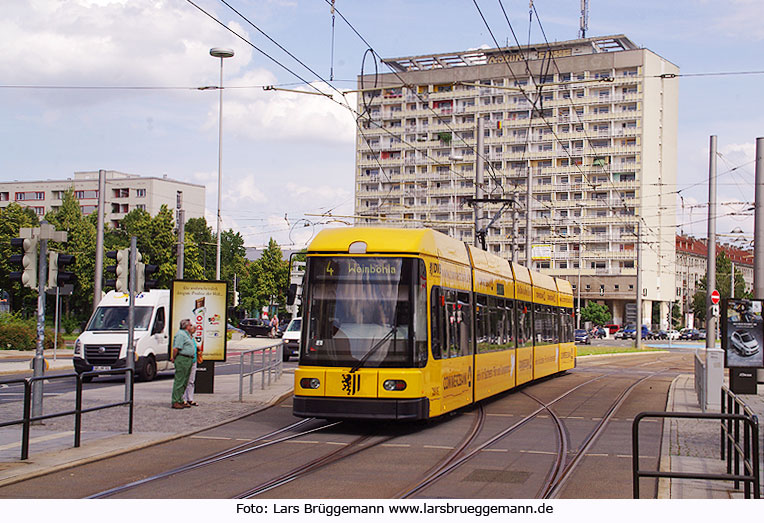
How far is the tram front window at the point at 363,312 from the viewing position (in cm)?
1382

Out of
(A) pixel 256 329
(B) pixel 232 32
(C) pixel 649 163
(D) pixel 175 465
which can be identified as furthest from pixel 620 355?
(C) pixel 649 163

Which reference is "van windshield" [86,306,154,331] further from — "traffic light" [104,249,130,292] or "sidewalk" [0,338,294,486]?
"traffic light" [104,249,130,292]

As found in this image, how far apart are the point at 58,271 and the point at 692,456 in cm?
1014

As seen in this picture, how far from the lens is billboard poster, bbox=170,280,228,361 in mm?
20094

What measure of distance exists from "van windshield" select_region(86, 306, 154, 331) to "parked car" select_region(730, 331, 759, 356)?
15113 mm

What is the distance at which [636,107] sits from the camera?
99188mm

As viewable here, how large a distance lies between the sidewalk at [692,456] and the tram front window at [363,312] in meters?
4.01

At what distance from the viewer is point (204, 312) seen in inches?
795

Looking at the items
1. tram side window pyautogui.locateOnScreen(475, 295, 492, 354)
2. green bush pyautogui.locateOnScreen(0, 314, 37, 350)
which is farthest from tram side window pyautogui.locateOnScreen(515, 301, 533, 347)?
green bush pyautogui.locateOnScreen(0, 314, 37, 350)

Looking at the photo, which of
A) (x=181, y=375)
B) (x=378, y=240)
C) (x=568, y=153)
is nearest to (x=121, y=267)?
(x=181, y=375)

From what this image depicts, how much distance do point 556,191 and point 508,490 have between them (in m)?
96.9

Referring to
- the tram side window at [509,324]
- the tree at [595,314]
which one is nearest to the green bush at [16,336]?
the tram side window at [509,324]

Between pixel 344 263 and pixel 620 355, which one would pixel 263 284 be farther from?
pixel 344 263

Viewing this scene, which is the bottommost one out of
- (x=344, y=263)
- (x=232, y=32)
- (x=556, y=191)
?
(x=344, y=263)
